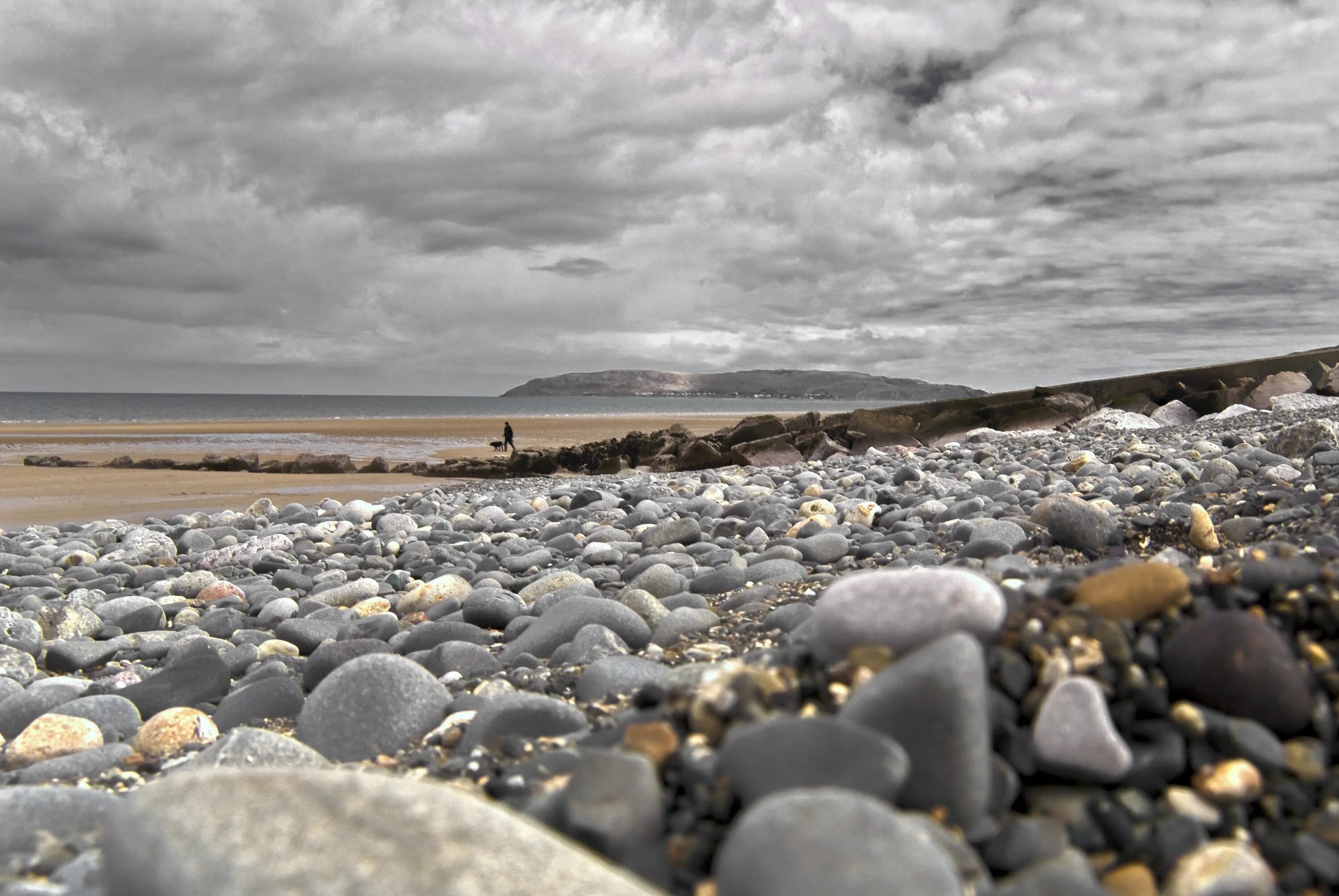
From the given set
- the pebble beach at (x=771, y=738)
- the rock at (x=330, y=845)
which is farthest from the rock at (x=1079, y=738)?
the rock at (x=330, y=845)

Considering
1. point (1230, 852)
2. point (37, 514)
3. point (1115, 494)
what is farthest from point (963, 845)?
point (37, 514)

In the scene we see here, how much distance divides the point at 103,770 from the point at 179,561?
4.28m

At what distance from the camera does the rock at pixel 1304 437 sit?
464 centimetres

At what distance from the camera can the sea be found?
74.1 feet

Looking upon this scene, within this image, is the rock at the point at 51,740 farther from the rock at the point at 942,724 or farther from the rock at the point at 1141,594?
the rock at the point at 1141,594

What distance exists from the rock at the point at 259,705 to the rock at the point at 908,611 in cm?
210

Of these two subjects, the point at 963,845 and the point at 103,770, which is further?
the point at 103,770

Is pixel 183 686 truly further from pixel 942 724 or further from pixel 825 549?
pixel 942 724

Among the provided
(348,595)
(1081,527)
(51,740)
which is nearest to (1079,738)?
(1081,527)

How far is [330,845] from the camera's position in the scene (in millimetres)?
1068

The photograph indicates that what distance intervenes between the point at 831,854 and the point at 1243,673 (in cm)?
91

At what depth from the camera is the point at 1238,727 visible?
55.6 inches

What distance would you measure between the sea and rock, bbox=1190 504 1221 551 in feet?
58.4

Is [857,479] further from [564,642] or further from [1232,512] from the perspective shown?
[564,642]
